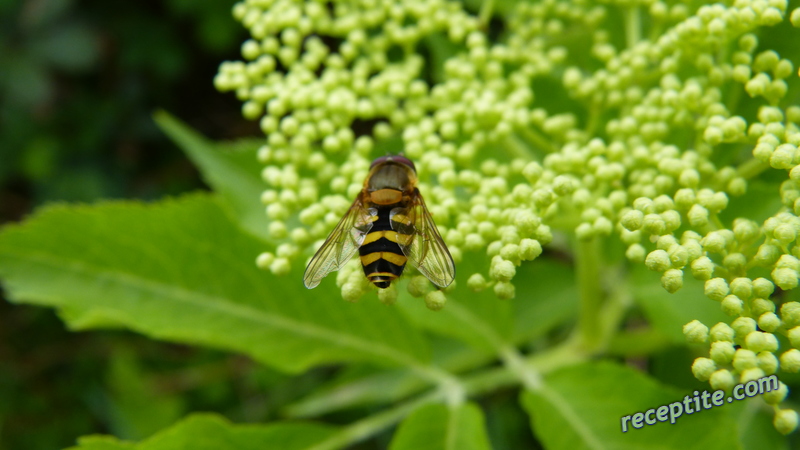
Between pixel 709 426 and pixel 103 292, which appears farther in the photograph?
pixel 103 292

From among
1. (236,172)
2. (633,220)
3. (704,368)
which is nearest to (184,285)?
(236,172)

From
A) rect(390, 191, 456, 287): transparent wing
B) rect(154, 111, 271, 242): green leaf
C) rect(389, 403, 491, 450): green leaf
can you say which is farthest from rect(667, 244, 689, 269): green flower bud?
rect(154, 111, 271, 242): green leaf

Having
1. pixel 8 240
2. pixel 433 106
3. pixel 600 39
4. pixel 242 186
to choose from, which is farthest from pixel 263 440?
pixel 600 39

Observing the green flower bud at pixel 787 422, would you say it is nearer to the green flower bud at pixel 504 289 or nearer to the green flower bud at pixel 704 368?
the green flower bud at pixel 704 368

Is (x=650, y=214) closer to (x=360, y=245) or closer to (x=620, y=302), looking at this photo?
(x=360, y=245)

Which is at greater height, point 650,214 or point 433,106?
point 433,106
